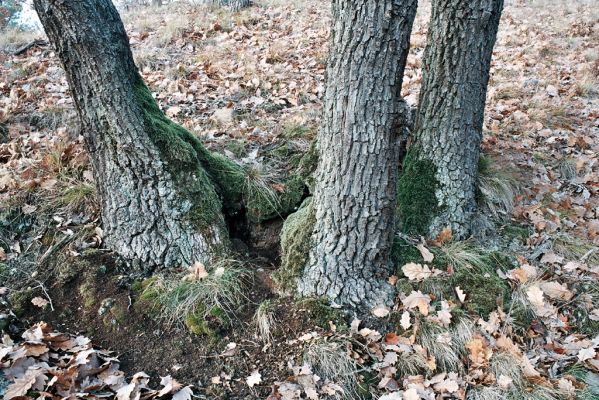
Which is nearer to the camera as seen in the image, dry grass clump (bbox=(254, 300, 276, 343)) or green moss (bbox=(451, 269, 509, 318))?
dry grass clump (bbox=(254, 300, 276, 343))

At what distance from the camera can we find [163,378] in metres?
2.88

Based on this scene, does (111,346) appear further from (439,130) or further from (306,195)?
(439,130)

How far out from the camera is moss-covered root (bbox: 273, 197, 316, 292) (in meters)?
3.35

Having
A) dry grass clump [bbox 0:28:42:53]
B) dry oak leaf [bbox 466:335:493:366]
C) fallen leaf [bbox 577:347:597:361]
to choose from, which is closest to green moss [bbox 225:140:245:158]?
dry oak leaf [bbox 466:335:493:366]

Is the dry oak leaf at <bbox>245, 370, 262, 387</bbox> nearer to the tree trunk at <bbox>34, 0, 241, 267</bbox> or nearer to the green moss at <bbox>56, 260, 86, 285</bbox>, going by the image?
the tree trunk at <bbox>34, 0, 241, 267</bbox>

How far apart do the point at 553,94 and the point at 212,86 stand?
16.5 ft

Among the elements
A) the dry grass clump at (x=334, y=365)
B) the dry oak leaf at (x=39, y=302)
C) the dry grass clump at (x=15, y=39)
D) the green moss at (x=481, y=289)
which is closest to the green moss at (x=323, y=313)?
the dry grass clump at (x=334, y=365)

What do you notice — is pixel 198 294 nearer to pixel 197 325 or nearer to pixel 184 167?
pixel 197 325

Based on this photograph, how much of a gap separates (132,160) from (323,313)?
5.95ft

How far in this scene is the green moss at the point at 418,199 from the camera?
3838mm

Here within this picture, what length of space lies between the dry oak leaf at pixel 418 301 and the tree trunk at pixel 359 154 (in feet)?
0.56

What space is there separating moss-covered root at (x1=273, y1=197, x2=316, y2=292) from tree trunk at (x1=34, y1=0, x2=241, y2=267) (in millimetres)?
523

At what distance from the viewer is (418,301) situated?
3258mm

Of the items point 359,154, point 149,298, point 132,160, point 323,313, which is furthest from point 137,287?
point 359,154
